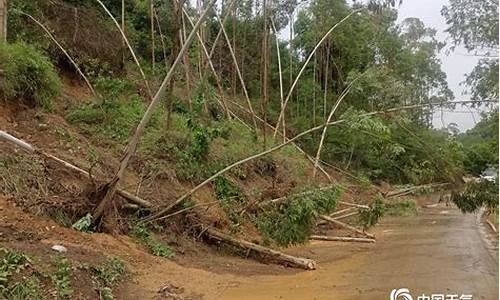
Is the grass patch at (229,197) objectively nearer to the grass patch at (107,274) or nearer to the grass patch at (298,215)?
the grass patch at (298,215)

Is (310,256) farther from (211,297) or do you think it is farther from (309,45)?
(309,45)

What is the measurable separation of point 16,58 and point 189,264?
4901mm

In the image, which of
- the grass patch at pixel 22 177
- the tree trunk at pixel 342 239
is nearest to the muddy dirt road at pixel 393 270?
the tree trunk at pixel 342 239

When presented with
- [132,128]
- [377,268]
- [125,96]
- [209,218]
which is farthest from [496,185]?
[125,96]

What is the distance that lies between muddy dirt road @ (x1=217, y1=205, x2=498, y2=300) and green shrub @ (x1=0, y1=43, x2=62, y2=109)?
18.2ft

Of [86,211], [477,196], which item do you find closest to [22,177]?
[86,211]

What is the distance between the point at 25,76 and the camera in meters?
10.2

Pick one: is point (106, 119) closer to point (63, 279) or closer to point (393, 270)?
point (63, 279)

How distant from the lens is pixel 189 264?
8.33 meters

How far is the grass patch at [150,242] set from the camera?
8420mm

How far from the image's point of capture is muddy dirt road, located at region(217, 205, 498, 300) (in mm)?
7020

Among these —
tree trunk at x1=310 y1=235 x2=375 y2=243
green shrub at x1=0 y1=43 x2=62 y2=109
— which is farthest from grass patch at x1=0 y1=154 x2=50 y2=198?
tree trunk at x1=310 y1=235 x2=375 y2=243
